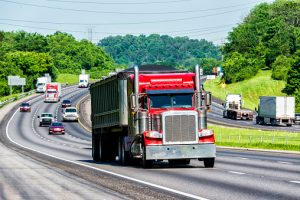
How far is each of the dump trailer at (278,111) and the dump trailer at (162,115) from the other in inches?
2786

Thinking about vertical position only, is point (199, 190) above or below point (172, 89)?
below

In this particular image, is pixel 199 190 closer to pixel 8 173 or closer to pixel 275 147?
pixel 8 173

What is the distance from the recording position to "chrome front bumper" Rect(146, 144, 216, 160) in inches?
1230

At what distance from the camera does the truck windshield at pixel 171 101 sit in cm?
3212

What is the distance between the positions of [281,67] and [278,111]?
66821 mm

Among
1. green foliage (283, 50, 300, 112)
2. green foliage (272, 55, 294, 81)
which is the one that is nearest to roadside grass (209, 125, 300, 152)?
green foliage (283, 50, 300, 112)

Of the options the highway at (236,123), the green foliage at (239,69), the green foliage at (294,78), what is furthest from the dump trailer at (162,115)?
the green foliage at (239,69)

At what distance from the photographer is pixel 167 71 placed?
112 ft

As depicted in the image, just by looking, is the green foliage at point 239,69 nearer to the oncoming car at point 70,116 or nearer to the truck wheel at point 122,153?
the oncoming car at point 70,116

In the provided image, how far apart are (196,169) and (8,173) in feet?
22.0

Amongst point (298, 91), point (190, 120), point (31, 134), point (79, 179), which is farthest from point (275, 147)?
point (298, 91)

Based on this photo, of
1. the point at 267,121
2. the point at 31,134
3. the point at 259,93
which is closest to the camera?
the point at 31,134

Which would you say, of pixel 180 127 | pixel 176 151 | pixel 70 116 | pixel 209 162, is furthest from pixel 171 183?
pixel 70 116

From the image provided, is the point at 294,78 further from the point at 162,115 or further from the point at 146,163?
the point at 162,115
